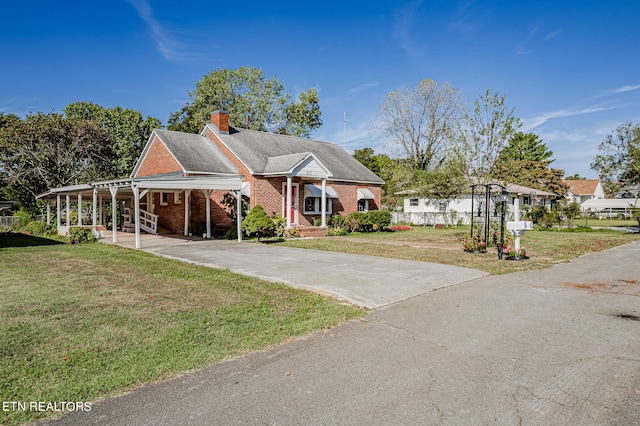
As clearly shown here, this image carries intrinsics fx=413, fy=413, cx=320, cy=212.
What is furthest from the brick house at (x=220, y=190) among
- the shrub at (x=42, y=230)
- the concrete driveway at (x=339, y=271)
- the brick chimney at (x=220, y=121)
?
the concrete driveway at (x=339, y=271)

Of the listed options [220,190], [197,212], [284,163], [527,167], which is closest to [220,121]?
[220,190]

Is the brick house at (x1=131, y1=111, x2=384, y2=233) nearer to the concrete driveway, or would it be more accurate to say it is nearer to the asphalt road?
the concrete driveway

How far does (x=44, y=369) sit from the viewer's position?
420 cm

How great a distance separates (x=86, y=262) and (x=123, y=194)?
36.5ft

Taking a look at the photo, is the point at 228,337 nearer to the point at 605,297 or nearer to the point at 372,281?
the point at 372,281

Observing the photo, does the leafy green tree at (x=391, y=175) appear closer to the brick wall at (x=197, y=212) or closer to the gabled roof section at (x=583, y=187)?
the brick wall at (x=197, y=212)

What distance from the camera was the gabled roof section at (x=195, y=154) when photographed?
68.9 ft

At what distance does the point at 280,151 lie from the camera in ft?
87.4

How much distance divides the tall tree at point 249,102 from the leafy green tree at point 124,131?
16.6ft

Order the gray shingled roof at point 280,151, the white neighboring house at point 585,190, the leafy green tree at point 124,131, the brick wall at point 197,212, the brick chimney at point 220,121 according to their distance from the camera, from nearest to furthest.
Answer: the brick wall at point 197,212 → the gray shingled roof at point 280,151 → the brick chimney at point 220,121 → the leafy green tree at point 124,131 → the white neighboring house at point 585,190

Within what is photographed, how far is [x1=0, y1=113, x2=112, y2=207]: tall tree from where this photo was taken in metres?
29.7

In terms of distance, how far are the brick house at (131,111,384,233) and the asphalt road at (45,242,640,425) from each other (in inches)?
629

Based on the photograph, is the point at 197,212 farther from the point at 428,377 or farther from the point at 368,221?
the point at 428,377

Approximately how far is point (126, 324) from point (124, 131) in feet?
110
